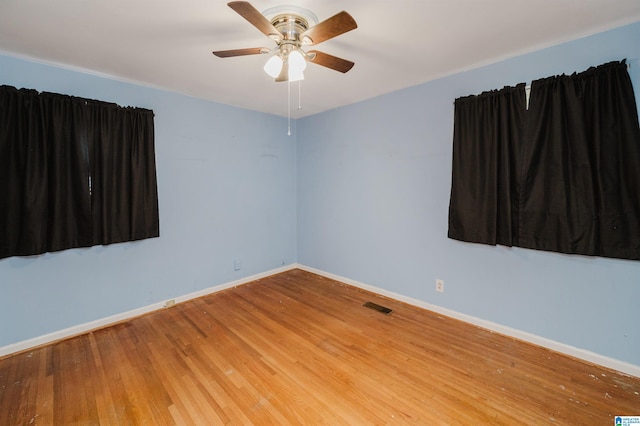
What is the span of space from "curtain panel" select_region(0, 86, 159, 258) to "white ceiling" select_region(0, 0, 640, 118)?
44 centimetres

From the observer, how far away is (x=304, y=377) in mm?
1981

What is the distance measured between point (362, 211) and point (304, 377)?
7.11 ft

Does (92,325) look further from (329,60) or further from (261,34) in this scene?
(329,60)

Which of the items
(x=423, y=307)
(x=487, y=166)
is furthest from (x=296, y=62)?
(x=423, y=307)

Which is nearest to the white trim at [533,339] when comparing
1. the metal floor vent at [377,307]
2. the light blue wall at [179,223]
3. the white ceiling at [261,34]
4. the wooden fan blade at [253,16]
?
the metal floor vent at [377,307]

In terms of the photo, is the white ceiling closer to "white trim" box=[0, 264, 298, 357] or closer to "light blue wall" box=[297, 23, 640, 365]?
"light blue wall" box=[297, 23, 640, 365]

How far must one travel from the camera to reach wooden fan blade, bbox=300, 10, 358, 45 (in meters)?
1.37

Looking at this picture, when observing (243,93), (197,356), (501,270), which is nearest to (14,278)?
(197,356)

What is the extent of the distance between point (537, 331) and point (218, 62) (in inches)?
145

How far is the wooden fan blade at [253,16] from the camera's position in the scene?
49.5 inches

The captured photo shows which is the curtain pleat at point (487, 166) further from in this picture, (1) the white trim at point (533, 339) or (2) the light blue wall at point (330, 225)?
(1) the white trim at point (533, 339)

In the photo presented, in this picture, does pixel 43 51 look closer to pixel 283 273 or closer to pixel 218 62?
pixel 218 62

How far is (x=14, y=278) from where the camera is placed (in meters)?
2.27

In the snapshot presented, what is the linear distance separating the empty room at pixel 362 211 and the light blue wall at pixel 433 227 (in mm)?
21
